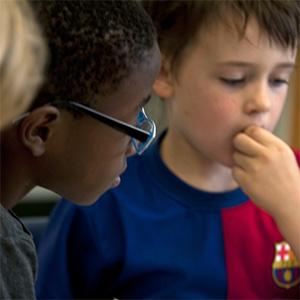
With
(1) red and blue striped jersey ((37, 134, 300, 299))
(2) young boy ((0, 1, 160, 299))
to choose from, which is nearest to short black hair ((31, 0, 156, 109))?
(2) young boy ((0, 1, 160, 299))

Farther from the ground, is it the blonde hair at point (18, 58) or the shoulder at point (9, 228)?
the blonde hair at point (18, 58)

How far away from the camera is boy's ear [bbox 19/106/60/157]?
674mm

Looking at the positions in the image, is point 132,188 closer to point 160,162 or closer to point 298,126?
point 160,162

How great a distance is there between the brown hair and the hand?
17cm

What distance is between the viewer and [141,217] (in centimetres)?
110

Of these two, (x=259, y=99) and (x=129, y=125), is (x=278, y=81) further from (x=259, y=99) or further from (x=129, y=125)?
(x=129, y=125)

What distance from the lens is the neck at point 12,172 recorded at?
2.27 ft

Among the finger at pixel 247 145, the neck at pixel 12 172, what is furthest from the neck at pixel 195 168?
the neck at pixel 12 172

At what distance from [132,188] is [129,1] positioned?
18.7 inches

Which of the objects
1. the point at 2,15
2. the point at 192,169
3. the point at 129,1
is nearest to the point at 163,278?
the point at 192,169

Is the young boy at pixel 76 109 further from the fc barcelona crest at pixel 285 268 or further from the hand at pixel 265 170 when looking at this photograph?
the fc barcelona crest at pixel 285 268

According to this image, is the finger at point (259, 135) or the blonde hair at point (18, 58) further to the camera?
the finger at point (259, 135)

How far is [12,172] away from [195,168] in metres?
0.51

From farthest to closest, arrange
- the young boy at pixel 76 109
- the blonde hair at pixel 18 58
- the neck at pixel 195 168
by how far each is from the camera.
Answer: the neck at pixel 195 168 < the young boy at pixel 76 109 < the blonde hair at pixel 18 58
